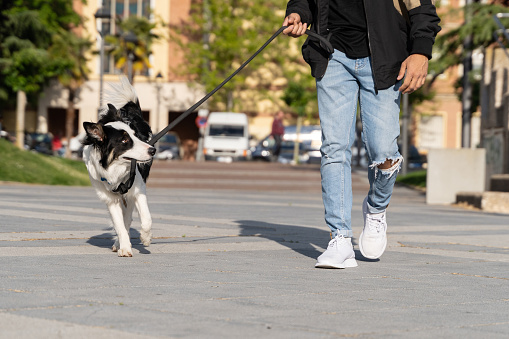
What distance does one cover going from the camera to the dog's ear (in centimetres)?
614

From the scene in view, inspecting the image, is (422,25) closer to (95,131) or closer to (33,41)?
(95,131)

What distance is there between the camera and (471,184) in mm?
18203

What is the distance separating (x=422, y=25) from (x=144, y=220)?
238 centimetres

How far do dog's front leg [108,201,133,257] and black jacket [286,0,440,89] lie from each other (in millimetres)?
1781

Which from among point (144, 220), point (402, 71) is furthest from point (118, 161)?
point (402, 71)

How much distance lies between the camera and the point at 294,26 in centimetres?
597

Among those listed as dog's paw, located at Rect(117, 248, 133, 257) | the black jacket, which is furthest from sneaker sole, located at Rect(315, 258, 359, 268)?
dog's paw, located at Rect(117, 248, 133, 257)

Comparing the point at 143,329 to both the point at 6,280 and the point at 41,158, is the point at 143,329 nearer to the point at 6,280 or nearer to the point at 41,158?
the point at 6,280

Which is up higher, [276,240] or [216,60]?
[216,60]

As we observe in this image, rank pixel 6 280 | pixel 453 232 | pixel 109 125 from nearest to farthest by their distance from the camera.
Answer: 1. pixel 6 280
2. pixel 109 125
3. pixel 453 232

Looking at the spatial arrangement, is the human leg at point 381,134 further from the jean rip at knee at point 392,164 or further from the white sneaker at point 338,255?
the white sneaker at point 338,255

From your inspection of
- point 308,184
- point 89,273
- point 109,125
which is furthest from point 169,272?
point 308,184

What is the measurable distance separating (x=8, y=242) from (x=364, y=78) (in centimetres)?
293

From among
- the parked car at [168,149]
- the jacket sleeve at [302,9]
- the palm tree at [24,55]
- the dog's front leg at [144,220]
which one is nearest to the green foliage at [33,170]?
the dog's front leg at [144,220]
